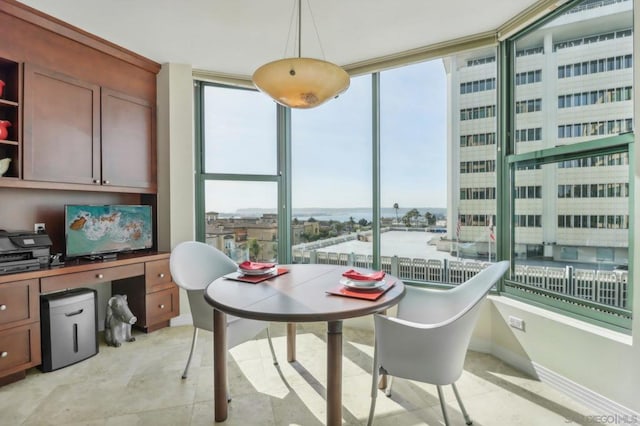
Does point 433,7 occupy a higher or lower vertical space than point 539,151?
higher

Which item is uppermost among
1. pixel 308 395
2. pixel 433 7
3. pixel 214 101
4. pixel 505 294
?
pixel 433 7

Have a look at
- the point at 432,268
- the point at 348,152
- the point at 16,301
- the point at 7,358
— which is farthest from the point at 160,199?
the point at 432,268

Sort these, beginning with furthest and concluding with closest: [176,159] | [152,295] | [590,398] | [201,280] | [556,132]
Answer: [176,159] → [152,295] → [201,280] → [556,132] → [590,398]

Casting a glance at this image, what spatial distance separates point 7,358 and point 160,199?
172cm

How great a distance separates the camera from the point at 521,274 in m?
2.64

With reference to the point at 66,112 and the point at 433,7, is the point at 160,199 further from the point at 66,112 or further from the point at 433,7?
the point at 433,7

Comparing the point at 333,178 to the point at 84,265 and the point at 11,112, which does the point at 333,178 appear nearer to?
the point at 84,265

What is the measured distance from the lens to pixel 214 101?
3.70 meters

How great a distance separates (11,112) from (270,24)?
81.7 inches

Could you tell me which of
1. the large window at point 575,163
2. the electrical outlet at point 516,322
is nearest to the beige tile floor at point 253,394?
the electrical outlet at point 516,322

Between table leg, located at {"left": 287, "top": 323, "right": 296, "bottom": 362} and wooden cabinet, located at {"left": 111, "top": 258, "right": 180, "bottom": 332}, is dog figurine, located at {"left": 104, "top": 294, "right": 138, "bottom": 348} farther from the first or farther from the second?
table leg, located at {"left": 287, "top": 323, "right": 296, "bottom": 362}

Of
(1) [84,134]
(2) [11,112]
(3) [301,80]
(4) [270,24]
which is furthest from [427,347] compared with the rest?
(2) [11,112]

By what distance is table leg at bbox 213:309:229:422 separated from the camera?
6.20 ft

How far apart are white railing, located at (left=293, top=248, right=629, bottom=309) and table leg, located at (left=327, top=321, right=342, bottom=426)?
5.68 ft
